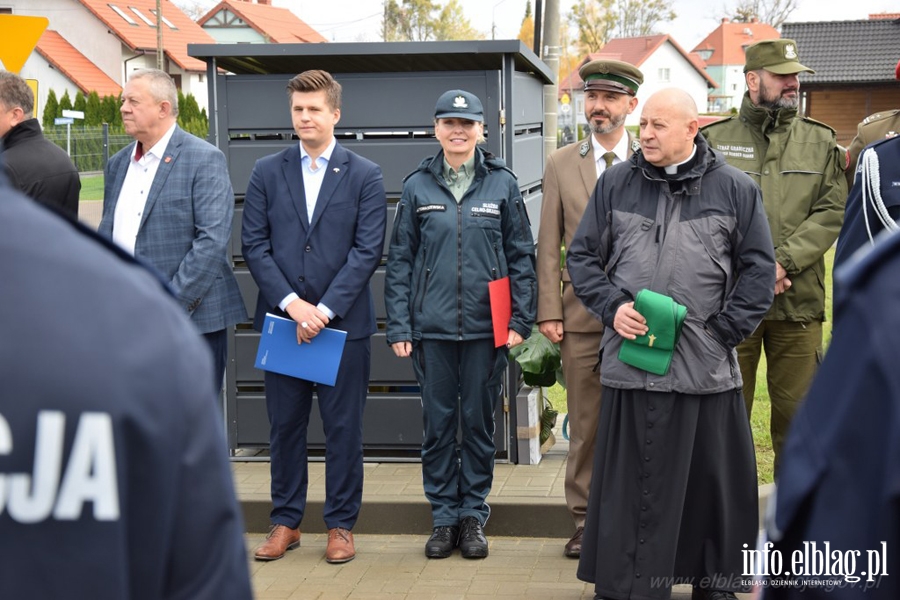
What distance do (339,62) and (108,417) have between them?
5763 millimetres

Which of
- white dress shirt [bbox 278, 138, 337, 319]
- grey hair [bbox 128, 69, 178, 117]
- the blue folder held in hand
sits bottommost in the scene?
the blue folder held in hand

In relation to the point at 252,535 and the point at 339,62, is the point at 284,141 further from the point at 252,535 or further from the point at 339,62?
the point at 252,535

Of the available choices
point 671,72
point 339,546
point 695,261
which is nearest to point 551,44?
point 339,546

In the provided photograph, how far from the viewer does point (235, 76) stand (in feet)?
22.9

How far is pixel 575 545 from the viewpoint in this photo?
5.77 metres

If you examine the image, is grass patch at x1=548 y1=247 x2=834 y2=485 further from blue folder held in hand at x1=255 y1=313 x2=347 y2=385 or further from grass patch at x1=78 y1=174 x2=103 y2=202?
grass patch at x1=78 y1=174 x2=103 y2=202

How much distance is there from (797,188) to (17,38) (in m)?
4.60

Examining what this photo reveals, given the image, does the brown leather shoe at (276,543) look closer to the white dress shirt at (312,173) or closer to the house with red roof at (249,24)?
the white dress shirt at (312,173)

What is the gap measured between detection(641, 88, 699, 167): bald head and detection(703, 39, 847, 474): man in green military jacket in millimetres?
1130

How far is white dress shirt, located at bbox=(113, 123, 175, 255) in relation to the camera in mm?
5727

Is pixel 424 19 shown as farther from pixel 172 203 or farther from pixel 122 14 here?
pixel 172 203

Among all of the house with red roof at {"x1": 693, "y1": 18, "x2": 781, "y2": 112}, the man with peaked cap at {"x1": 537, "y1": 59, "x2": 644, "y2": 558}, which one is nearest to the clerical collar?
the man with peaked cap at {"x1": 537, "y1": 59, "x2": 644, "y2": 558}

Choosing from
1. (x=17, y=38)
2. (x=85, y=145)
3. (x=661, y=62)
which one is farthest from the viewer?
(x=661, y=62)

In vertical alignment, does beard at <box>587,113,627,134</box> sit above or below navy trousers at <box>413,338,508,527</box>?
above
